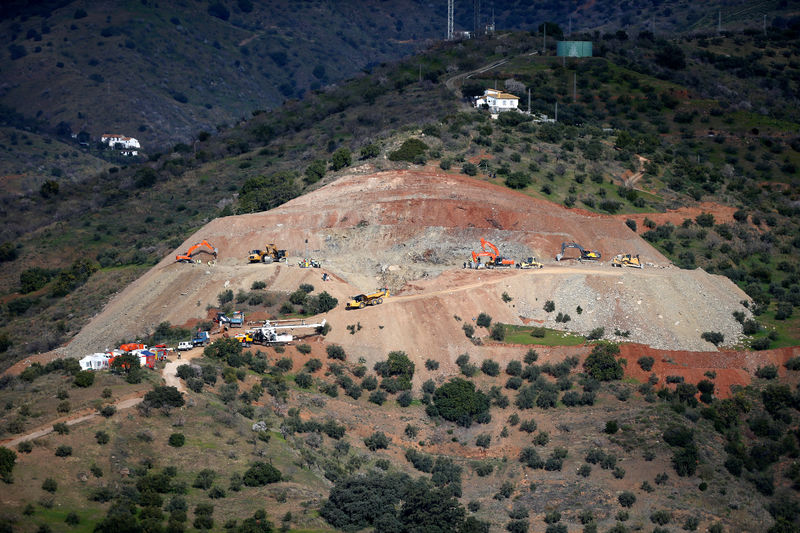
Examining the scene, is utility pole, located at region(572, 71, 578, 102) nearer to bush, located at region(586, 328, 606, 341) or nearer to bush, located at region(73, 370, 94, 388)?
bush, located at region(586, 328, 606, 341)

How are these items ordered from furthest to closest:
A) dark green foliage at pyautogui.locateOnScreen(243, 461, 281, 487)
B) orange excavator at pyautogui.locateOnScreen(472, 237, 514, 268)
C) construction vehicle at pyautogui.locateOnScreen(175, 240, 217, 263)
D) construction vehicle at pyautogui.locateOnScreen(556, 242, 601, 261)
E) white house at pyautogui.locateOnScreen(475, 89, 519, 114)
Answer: white house at pyautogui.locateOnScreen(475, 89, 519, 114) < construction vehicle at pyautogui.locateOnScreen(175, 240, 217, 263) < construction vehicle at pyautogui.locateOnScreen(556, 242, 601, 261) < orange excavator at pyautogui.locateOnScreen(472, 237, 514, 268) < dark green foliage at pyautogui.locateOnScreen(243, 461, 281, 487)

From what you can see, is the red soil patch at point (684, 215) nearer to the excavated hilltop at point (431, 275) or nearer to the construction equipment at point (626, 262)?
the excavated hilltop at point (431, 275)

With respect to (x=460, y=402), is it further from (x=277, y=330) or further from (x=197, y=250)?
(x=197, y=250)

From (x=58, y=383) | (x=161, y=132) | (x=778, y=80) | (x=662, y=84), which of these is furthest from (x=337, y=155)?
(x=161, y=132)

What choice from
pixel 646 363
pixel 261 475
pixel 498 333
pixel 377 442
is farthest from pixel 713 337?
pixel 261 475

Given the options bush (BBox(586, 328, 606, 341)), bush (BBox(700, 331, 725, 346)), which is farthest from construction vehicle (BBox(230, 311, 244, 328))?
bush (BBox(700, 331, 725, 346))

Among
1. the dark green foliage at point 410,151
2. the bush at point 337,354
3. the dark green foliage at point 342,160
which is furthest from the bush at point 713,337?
Result: the dark green foliage at point 342,160

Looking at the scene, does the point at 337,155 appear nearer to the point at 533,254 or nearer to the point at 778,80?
the point at 533,254
